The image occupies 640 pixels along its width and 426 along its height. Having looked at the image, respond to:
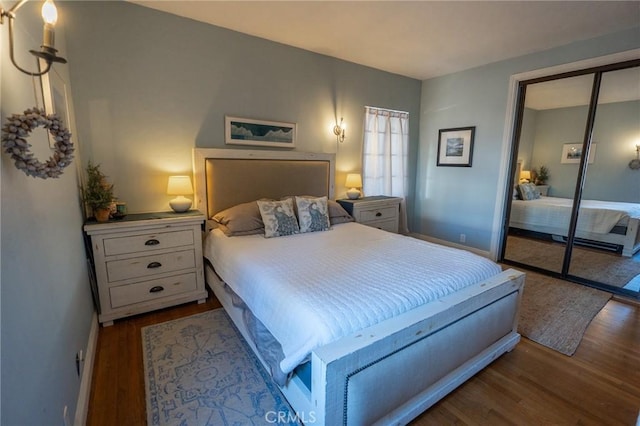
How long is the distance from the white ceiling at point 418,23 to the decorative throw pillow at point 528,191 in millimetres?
1507

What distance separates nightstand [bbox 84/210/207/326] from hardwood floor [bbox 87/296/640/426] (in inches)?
9.5

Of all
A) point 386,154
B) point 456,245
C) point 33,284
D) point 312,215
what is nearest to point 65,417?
point 33,284

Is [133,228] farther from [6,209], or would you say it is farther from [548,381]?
[548,381]

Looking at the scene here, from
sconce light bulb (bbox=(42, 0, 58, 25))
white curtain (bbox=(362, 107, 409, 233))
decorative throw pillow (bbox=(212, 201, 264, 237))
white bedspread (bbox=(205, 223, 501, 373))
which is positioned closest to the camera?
sconce light bulb (bbox=(42, 0, 58, 25))

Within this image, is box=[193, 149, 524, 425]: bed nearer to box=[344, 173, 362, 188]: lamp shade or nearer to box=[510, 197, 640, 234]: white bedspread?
box=[344, 173, 362, 188]: lamp shade

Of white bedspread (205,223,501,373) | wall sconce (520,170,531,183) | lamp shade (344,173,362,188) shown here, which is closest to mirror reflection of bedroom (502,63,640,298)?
wall sconce (520,170,531,183)

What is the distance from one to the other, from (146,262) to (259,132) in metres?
1.67

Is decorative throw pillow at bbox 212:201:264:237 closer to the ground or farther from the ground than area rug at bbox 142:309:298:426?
farther from the ground

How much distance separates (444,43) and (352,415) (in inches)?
135

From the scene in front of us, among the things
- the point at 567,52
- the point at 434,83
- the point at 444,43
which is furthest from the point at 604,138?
the point at 434,83

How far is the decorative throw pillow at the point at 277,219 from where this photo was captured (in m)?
2.59

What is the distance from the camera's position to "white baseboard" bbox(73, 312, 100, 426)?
1.42 meters

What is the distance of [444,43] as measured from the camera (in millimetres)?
3059

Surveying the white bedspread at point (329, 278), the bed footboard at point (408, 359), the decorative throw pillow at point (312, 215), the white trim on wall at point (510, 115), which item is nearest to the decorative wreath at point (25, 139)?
the white bedspread at point (329, 278)
